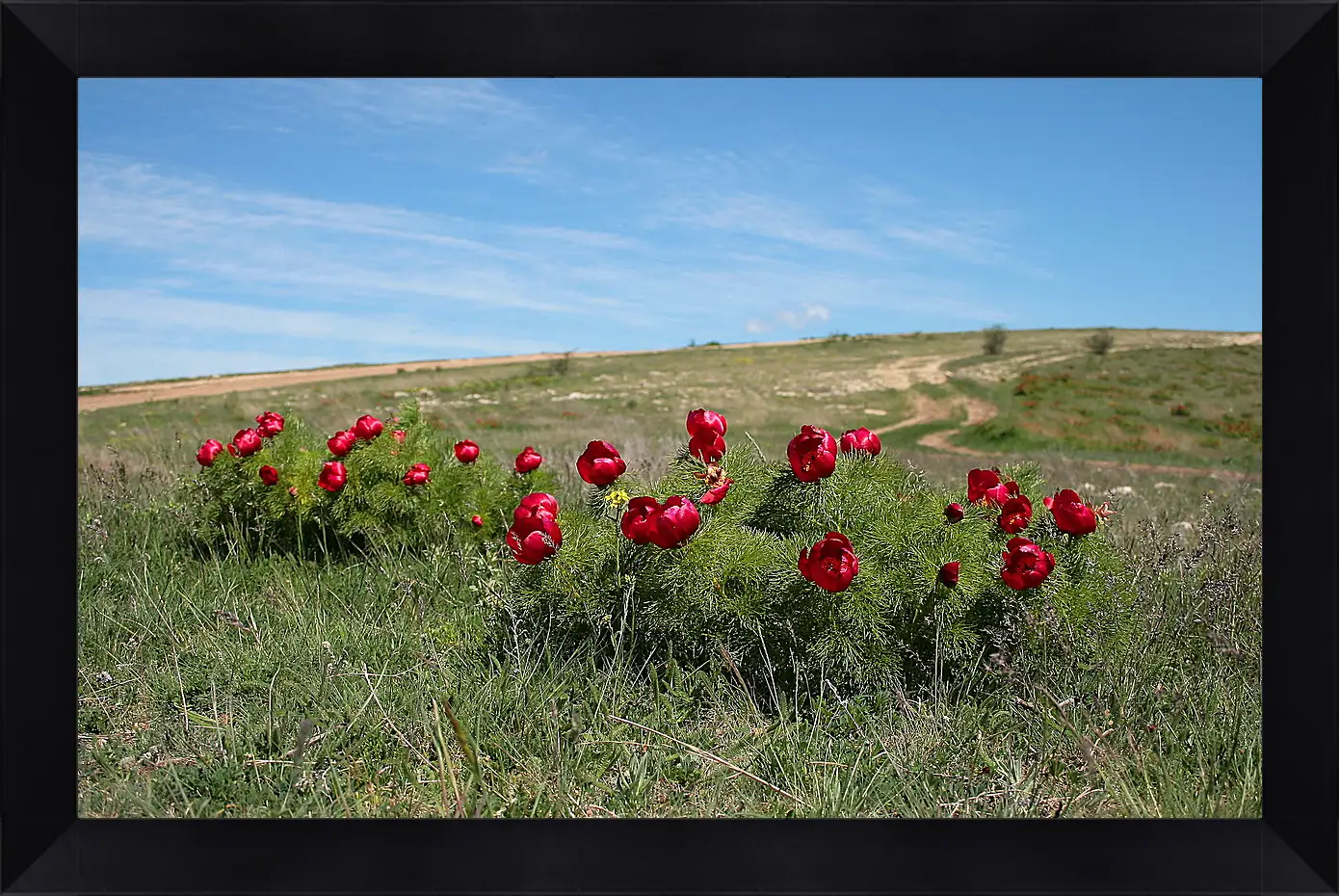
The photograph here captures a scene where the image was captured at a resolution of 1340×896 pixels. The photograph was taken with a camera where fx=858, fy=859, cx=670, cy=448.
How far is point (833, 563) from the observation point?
1.89 meters

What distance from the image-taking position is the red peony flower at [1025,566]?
203 centimetres

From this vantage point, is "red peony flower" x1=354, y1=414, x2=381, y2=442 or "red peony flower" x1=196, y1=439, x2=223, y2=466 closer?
"red peony flower" x1=354, y1=414, x2=381, y2=442

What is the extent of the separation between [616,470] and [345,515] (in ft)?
6.56

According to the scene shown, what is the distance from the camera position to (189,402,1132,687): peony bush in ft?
6.83

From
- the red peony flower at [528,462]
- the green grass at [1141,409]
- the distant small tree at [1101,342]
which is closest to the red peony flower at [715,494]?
the red peony flower at [528,462]

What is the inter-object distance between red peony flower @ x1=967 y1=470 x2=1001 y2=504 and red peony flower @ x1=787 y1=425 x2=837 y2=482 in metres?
0.61

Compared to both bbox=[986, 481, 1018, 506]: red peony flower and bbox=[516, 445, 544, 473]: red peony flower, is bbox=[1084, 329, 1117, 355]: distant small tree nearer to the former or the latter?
bbox=[516, 445, 544, 473]: red peony flower

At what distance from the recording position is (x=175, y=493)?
4496 millimetres

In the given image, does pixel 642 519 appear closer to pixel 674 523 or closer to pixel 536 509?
pixel 674 523

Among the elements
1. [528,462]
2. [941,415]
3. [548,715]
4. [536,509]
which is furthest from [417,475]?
[941,415]

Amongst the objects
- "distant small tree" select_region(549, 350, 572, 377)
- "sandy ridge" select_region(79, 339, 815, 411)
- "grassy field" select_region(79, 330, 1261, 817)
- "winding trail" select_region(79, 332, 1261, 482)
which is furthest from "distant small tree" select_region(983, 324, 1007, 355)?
"grassy field" select_region(79, 330, 1261, 817)
